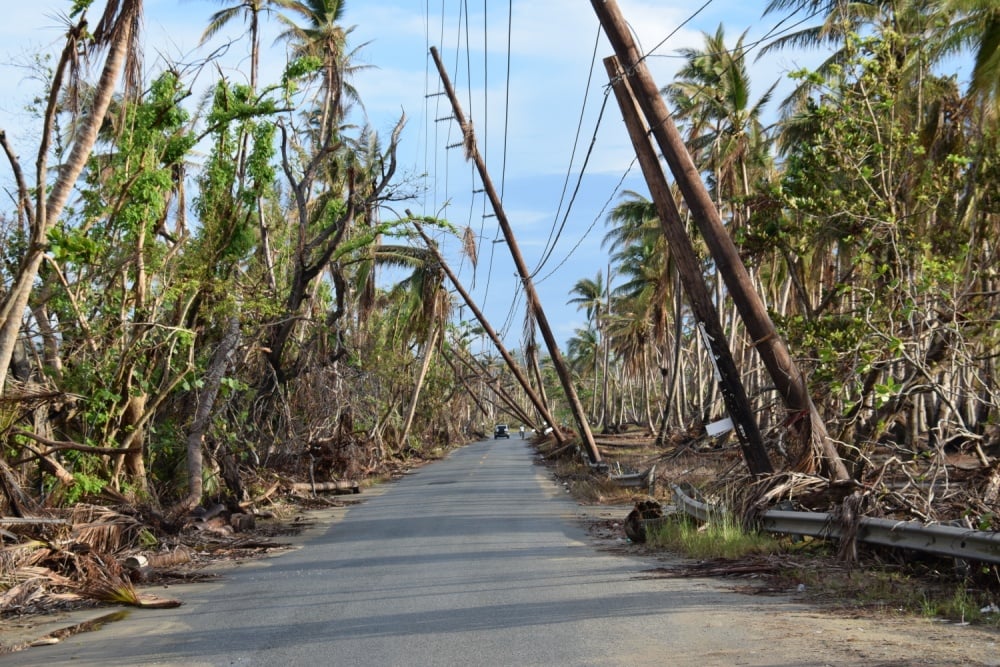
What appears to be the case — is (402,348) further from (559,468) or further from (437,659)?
(437,659)

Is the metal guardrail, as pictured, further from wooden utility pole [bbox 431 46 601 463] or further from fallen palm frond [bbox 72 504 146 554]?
wooden utility pole [bbox 431 46 601 463]

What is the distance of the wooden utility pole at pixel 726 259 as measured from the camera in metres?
11.7

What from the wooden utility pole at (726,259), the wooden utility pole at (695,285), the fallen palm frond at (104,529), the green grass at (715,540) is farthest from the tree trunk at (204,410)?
the wooden utility pole at (726,259)

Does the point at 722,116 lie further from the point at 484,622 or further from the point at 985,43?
the point at 484,622

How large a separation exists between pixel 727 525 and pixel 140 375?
29.0 feet

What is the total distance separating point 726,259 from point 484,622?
6.26m

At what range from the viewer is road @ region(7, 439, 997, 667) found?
645cm

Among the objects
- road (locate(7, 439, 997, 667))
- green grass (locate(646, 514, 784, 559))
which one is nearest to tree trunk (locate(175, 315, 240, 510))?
road (locate(7, 439, 997, 667))

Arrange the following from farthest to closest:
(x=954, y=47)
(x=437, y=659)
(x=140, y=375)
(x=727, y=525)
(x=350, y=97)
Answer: (x=350, y=97), (x=954, y=47), (x=140, y=375), (x=727, y=525), (x=437, y=659)

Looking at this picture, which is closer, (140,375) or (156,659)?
(156,659)

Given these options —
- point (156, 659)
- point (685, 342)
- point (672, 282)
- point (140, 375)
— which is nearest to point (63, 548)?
point (156, 659)

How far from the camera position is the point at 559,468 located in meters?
32.7

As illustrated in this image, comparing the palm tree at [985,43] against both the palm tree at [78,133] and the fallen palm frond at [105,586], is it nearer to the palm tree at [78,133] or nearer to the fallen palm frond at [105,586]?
the palm tree at [78,133]

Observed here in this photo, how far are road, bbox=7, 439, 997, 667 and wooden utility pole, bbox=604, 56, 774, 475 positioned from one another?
2.33 m
